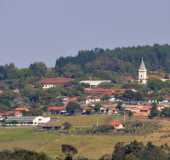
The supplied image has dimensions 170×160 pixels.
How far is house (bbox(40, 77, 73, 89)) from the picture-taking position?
365ft

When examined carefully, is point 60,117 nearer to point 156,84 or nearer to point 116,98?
point 116,98

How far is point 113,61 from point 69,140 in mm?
60561

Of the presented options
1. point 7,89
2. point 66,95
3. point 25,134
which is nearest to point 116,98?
point 66,95

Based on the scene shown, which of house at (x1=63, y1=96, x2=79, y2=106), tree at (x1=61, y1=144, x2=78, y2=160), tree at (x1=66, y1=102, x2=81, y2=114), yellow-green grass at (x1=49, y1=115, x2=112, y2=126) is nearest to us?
tree at (x1=61, y1=144, x2=78, y2=160)

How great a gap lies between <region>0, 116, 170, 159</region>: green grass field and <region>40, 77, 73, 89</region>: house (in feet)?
107

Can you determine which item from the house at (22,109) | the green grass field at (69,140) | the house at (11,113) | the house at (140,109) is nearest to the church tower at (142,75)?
the house at (22,109)

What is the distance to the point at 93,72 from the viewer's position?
4924 inches

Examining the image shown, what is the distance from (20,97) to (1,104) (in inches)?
190

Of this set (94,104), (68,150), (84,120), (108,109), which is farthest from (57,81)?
(68,150)

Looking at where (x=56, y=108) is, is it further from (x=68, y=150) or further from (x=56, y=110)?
(x=68, y=150)

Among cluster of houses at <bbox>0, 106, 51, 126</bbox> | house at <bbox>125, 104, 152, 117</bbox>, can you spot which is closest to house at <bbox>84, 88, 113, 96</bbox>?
house at <bbox>125, 104, 152, 117</bbox>

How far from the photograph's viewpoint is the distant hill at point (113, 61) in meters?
125

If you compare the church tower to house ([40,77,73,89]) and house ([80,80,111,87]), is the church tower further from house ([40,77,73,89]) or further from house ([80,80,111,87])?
house ([40,77,73,89])

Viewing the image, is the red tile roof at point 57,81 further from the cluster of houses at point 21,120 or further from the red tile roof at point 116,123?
the red tile roof at point 116,123
